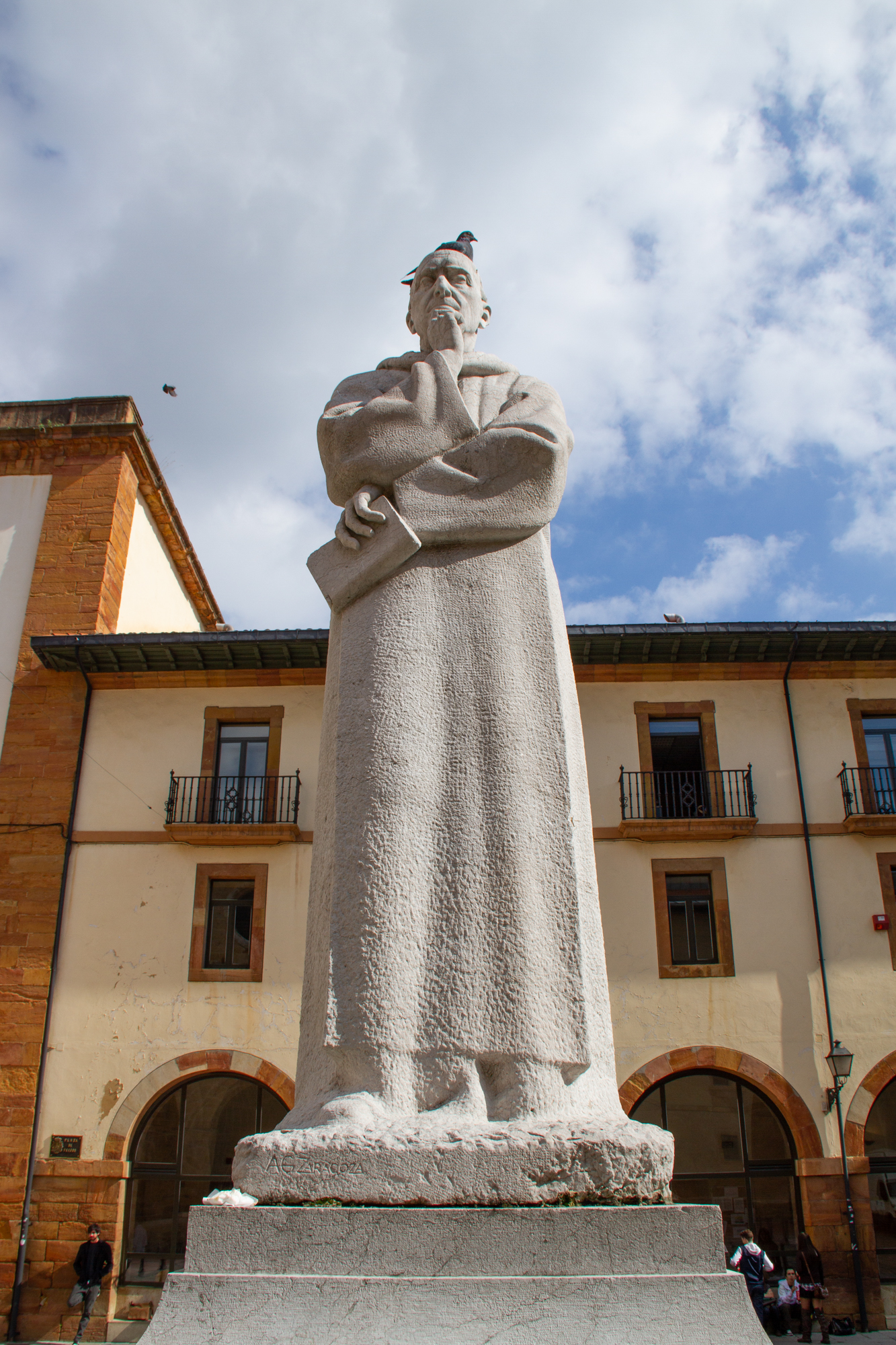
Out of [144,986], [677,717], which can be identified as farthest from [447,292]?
[677,717]

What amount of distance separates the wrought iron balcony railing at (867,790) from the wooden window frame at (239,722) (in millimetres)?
8972

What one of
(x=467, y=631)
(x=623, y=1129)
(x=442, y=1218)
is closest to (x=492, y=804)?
(x=467, y=631)

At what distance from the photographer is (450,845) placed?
8.87ft

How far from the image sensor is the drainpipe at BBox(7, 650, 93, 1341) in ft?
47.1

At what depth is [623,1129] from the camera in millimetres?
2217

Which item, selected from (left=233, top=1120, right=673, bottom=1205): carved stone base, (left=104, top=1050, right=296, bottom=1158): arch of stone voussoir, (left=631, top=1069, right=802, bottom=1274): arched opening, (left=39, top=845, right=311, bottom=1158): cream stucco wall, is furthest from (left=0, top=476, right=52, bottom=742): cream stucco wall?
(left=233, top=1120, right=673, bottom=1205): carved stone base

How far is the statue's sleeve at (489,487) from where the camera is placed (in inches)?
124

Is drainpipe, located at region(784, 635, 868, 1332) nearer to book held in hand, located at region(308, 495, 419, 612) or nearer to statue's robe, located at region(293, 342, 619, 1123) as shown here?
statue's robe, located at region(293, 342, 619, 1123)

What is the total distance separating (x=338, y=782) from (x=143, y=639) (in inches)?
602

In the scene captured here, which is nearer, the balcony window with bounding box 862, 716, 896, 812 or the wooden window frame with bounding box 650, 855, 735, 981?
the wooden window frame with bounding box 650, 855, 735, 981

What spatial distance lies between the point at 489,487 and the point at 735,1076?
558 inches

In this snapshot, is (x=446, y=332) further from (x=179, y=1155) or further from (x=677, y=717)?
(x=179, y=1155)

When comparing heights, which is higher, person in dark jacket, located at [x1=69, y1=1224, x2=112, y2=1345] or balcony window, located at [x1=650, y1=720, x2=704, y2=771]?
balcony window, located at [x1=650, y1=720, x2=704, y2=771]

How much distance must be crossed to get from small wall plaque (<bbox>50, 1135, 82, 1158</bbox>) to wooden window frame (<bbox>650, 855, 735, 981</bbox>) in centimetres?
863
